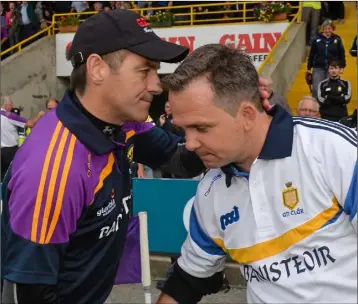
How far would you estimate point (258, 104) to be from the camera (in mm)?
2229

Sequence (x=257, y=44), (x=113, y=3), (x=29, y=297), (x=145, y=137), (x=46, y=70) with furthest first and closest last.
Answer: (x=46, y=70) → (x=113, y=3) → (x=257, y=44) → (x=145, y=137) → (x=29, y=297)

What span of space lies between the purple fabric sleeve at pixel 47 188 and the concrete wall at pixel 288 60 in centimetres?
1050

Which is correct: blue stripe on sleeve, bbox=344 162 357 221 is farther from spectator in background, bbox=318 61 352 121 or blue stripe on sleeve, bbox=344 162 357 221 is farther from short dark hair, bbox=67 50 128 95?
spectator in background, bbox=318 61 352 121

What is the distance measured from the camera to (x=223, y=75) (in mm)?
2141

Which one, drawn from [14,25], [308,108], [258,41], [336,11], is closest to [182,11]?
[258,41]

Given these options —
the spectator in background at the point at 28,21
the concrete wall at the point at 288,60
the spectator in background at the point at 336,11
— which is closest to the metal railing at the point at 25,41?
the spectator in background at the point at 28,21

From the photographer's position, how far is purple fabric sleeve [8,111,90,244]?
2.26 metres

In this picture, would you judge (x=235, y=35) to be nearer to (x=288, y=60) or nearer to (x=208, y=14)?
(x=208, y=14)

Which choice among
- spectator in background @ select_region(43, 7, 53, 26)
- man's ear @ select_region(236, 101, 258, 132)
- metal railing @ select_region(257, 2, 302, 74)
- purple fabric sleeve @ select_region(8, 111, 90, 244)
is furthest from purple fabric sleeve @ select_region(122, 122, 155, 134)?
spectator in background @ select_region(43, 7, 53, 26)

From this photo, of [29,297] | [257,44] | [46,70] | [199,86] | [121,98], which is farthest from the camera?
[46,70]

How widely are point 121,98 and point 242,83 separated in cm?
58

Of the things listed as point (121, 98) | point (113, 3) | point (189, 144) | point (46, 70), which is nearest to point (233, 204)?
point (189, 144)

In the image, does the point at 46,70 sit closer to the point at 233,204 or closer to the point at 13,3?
the point at 13,3

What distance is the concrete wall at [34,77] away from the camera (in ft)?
57.6
